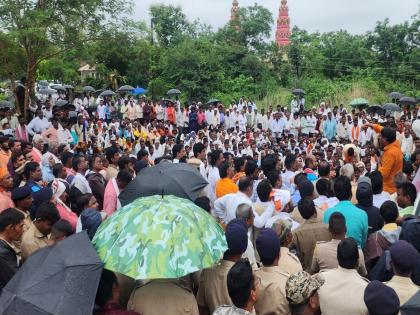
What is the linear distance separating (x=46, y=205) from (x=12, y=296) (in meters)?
1.74

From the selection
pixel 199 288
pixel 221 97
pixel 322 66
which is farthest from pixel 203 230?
pixel 322 66

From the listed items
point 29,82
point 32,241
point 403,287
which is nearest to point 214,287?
point 403,287

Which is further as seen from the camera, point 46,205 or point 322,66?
point 322,66

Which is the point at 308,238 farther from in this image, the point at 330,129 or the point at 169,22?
the point at 169,22

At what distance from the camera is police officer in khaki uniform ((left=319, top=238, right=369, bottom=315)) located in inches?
134

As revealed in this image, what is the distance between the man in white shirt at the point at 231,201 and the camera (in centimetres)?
564

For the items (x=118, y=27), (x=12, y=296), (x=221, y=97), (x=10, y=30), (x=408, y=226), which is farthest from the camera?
(x=221, y=97)

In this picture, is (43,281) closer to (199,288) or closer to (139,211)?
(139,211)

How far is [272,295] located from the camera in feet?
11.8

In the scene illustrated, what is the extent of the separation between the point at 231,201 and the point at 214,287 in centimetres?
201

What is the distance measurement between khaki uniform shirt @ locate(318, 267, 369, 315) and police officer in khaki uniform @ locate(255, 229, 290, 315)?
27 centimetres

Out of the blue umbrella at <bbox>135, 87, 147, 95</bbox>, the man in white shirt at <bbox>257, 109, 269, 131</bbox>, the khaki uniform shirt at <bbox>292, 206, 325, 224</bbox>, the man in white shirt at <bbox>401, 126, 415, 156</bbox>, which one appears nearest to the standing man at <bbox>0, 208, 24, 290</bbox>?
the khaki uniform shirt at <bbox>292, 206, 325, 224</bbox>

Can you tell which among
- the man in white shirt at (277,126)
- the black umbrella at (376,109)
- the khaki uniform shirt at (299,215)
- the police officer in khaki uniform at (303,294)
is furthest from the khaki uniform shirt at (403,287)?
the black umbrella at (376,109)

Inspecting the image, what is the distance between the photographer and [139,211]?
3.76 meters
